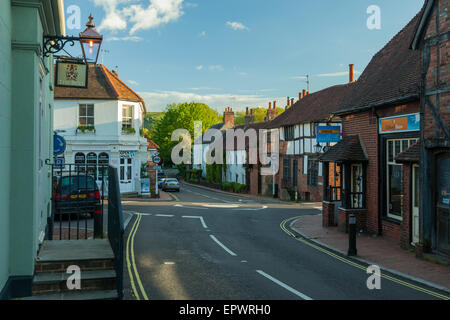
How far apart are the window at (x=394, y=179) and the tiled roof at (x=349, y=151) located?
1.26m

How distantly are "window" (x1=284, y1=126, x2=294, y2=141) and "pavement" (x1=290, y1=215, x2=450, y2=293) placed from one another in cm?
2028

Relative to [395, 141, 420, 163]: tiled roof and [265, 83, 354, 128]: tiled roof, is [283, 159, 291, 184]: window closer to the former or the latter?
[265, 83, 354, 128]: tiled roof

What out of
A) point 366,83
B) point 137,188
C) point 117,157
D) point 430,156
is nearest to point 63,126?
point 117,157

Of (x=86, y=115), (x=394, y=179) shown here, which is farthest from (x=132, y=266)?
(x=86, y=115)

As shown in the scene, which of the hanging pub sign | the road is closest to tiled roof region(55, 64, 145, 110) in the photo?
the road

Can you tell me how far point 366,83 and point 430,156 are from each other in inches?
266

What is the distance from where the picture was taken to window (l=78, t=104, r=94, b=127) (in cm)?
3119

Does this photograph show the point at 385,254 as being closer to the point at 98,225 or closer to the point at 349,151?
the point at 349,151

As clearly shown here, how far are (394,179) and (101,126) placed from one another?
22.7 meters

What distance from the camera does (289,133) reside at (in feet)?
127

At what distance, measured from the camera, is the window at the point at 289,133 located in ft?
125

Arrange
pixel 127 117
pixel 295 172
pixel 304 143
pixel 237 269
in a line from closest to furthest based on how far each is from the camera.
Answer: pixel 237 269
pixel 127 117
pixel 304 143
pixel 295 172
